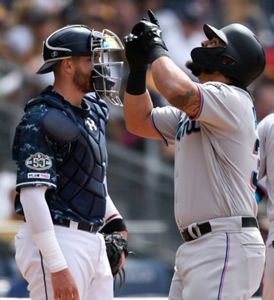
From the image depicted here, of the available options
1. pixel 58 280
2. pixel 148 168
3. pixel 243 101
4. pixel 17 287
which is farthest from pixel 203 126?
pixel 148 168

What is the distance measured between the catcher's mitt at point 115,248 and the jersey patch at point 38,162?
26.2 inches

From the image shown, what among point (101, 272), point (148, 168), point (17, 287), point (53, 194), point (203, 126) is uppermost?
point (203, 126)

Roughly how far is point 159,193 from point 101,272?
450 cm

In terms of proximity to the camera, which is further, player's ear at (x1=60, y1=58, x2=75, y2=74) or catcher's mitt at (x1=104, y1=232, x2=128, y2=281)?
catcher's mitt at (x1=104, y1=232, x2=128, y2=281)

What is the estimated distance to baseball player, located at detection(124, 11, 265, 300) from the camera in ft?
14.6

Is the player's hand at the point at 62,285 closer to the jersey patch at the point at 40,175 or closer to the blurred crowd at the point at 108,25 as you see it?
the jersey patch at the point at 40,175

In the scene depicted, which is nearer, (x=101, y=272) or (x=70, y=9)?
(x=101, y=272)

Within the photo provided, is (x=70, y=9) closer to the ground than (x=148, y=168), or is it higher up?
higher up

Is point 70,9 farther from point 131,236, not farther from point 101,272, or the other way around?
point 101,272

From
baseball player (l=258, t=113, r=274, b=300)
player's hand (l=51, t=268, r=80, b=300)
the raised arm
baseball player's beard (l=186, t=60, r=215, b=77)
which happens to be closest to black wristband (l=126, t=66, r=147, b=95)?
the raised arm

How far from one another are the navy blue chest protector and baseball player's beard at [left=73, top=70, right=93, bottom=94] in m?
0.11

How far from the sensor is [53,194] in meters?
4.63

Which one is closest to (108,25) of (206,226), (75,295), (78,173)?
(78,173)

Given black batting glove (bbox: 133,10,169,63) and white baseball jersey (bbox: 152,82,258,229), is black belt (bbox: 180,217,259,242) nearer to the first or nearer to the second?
white baseball jersey (bbox: 152,82,258,229)
